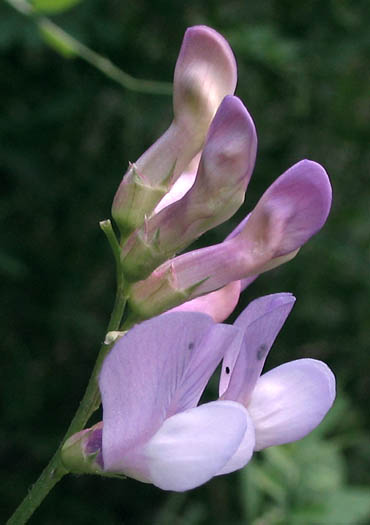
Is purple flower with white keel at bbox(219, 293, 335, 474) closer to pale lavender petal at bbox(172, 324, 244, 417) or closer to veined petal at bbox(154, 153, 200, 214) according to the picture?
pale lavender petal at bbox(172, 324, 244, 417)

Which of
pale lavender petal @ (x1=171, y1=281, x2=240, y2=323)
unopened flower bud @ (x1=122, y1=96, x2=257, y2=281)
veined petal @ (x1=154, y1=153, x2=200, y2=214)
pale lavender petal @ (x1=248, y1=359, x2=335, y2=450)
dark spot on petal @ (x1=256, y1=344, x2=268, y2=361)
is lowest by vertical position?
pale lavender petal @ (x1=248, y1=359, x2=335, y2=450)

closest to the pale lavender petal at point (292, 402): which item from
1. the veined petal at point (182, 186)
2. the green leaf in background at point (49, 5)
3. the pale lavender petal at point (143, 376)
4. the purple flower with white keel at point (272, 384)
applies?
the purple flower with white keel at point (272, 384)

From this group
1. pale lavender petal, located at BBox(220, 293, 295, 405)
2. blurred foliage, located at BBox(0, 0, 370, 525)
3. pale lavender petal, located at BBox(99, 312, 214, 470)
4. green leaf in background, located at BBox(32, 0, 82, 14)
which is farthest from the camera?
blurred foliage, located at BBox(0, 0, 370, 525)

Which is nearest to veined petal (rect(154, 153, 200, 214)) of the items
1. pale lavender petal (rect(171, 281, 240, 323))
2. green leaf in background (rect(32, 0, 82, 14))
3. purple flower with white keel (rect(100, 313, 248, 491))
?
pale lavender petal (rect(171, 281, 240, 323))

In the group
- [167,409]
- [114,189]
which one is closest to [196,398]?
[167,409]

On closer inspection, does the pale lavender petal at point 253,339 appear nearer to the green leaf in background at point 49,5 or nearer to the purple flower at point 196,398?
the purple flower at point 196,398

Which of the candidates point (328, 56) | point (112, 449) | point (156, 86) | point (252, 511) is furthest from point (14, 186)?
point (112, 449)

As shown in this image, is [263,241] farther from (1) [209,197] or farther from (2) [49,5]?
(2) [49,5]
